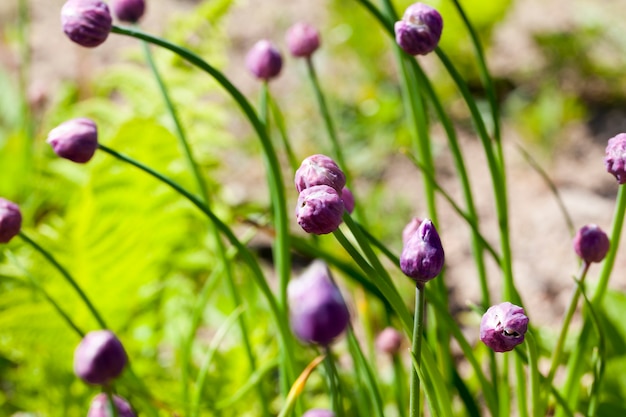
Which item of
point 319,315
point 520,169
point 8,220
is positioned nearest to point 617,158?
point 319,315

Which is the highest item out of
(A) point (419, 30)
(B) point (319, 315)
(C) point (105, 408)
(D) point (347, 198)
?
(A) point (419, 30)

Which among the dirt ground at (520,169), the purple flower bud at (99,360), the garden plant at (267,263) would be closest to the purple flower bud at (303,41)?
the garden plant at (267,263)

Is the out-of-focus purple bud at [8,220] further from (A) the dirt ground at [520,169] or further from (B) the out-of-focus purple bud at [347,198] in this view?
(A) the dirt ground at [520,169]

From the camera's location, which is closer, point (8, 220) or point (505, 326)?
point (505, 326)


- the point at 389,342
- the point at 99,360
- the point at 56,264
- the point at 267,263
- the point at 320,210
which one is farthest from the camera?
the point at 267,263

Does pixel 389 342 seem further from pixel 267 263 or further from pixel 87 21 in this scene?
pixel 267 263

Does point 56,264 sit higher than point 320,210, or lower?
lower

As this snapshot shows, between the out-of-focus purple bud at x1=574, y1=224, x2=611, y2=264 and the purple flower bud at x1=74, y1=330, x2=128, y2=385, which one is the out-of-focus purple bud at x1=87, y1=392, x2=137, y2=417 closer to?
the purple flower bud at x1=74, y1=330, x2=128, y2=385

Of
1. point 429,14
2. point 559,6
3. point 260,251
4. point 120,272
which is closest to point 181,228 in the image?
point 120,272
